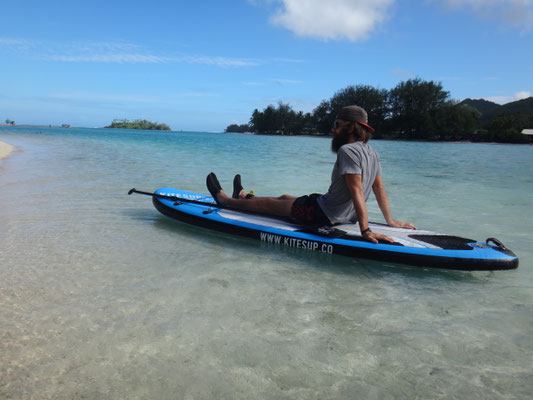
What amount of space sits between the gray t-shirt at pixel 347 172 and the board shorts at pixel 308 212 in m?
0.07

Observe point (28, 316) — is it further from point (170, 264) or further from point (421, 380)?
point (421, 380)

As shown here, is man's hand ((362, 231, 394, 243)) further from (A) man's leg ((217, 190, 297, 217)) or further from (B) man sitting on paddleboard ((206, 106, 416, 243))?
(A) man's leg ((217, 190, 297, 217))

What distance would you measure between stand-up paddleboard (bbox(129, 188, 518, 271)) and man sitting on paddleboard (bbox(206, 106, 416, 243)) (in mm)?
128

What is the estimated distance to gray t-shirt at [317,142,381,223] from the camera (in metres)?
3.66

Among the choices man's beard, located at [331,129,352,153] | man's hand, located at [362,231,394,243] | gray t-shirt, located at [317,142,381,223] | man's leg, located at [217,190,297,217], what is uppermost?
man's beard, located at [331,129,352,153]

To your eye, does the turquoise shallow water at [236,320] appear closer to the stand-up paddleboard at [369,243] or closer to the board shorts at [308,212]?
the stand-up paddleboard at [369,243]

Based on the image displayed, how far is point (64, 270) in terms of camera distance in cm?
352

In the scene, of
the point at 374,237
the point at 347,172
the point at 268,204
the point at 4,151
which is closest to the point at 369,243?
the point at 374,237

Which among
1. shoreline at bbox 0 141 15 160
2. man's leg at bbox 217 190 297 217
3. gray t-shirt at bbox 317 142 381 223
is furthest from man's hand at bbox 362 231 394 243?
shoreline at bbox 0 141 15 160

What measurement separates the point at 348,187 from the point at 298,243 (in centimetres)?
91

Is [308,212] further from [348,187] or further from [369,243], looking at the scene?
[369,243]

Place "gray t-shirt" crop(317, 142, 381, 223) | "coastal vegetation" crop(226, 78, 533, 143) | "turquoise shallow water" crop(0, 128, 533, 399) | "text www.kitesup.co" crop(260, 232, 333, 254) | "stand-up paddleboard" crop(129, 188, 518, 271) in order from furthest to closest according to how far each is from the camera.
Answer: "coastal vegetation" crop(226, 78, 533, 143), "text www.kitesup.co" crop(260, 232, 333, 254), "gray t-shirt" crop(317, 142, 381, 223), "stand-up paddleboard" crop(129, 188, 518, 271), "turquoise shallow water" crop(0, 128, 533, 399)

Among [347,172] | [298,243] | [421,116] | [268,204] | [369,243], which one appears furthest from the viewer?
[421,116]

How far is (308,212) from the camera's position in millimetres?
4363
